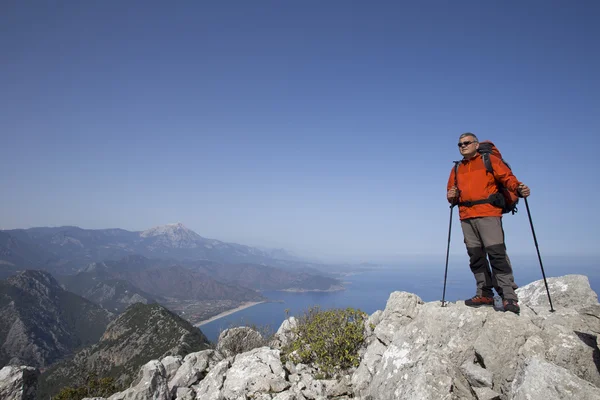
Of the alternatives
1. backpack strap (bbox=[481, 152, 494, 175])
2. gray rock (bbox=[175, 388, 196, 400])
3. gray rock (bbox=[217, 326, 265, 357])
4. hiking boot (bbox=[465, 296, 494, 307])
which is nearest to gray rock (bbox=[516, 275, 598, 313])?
hiking boot (bbox=[465, 296, 494, 307])

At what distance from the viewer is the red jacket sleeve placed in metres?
5.89

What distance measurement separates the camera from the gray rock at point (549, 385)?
135 inches

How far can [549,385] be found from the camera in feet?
11.7

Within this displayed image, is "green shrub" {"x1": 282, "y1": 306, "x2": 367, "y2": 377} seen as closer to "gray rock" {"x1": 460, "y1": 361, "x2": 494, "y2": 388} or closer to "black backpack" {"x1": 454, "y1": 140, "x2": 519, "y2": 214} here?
"gray rock" {"x1": 460, "y1": 361, "x2": 494, "y2": 388}

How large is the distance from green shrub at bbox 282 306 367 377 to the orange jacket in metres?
3.80

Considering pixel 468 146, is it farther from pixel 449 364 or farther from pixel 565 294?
pixel 565 294

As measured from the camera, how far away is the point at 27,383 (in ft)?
31.2

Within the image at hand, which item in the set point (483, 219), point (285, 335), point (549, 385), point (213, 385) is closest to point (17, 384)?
point (213, 385)

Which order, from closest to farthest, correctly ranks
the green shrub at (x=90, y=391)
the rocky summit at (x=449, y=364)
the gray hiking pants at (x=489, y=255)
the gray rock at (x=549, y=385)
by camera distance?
1. the gray rock at (x=549, y=385)
2. the rocky summit at (x=449, y=364)
3. the gray hiking pants at (x=489, y=255)
4. the green shrub at (x=90, y=391)

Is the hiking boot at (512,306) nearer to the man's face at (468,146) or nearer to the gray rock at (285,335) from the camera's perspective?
the man's face at (468,146)

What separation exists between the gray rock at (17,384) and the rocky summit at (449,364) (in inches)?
153

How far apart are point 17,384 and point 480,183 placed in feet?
45.5

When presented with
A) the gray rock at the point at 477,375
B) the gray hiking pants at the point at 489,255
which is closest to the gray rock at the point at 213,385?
the gray rock at the point at 477,375

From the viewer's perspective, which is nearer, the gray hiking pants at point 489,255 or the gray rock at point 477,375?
the gray rock at point 477,375
